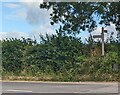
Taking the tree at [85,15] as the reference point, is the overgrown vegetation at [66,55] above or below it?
below

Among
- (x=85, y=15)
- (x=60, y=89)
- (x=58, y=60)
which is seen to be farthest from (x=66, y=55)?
(x=60, y=89)

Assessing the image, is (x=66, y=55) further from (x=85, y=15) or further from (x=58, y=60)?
(x=85, y=15)

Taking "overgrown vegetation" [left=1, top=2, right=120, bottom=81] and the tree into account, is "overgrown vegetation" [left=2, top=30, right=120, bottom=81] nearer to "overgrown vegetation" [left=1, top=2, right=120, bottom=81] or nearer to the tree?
"overgrown vegetation" [left=1, top=2, right=120, bottom=81]

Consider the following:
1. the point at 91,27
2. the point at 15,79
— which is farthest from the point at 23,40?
the point at 91,27

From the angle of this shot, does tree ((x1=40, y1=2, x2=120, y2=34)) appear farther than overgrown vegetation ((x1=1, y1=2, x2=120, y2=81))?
No

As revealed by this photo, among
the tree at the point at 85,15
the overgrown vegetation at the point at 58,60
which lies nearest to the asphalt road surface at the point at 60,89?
the tree at the point at 85,15

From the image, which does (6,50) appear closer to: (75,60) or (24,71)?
(24,71)

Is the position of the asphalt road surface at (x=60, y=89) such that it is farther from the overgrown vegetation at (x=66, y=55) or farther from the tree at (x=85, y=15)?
the overgrown vegetation at (x=66, y=55)

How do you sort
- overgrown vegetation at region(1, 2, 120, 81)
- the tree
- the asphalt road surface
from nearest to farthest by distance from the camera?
the asphalt road surface
the tree
overgrown vegetation at region(1, 2, 120, 81)

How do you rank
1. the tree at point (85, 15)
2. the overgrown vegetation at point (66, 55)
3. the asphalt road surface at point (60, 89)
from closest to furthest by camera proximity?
the asphalt road surface at point (60, 89) → the tree at point (85, 15) → the overgrown vegetation at point (66, 55)

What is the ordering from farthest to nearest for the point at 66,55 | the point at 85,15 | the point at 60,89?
the point at 66,55 → the point at 85,15 → the point at 60,89

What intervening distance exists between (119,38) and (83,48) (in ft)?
7.08

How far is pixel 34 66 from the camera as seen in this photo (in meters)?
20.7

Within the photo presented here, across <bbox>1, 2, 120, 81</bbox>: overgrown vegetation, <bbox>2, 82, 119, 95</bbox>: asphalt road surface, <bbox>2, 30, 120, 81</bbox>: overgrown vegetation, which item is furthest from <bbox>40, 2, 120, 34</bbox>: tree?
<bbox>2, 82, 119, 95</bbox>: asphalt road surface
